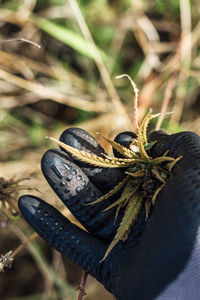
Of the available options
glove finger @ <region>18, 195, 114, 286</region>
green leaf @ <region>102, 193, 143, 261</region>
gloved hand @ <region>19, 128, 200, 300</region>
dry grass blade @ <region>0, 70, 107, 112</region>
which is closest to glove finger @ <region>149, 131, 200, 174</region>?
gloved hand @ <region>19, 128, 200, 300</region>

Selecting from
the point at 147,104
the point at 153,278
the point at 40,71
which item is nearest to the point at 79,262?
the point at 153,278

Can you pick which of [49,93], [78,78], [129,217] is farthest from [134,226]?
[78,78]

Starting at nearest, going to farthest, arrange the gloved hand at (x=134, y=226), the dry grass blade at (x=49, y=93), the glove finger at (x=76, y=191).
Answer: the gloved hand at (x=134, y=226) < the glove finger at (x=76, y=191) < the dry grass blade at (x=49, y=93)

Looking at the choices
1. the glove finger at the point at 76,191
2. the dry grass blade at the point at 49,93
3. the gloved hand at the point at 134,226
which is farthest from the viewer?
the dry grass blade at the point at 49,93

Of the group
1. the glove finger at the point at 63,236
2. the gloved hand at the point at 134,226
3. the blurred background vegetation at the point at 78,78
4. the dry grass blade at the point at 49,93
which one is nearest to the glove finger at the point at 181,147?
the gloved hand at the point at 134,226

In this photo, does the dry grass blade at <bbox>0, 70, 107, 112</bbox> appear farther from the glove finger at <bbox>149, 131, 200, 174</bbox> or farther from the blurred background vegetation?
the glove finger at <bbox>149, 131, 200, 174</bbox>

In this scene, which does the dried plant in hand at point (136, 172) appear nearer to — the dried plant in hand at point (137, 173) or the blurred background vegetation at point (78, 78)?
the dried plant in hand at point (137, 173)

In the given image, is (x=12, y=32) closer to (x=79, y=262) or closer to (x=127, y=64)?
(x=127, y=64)
